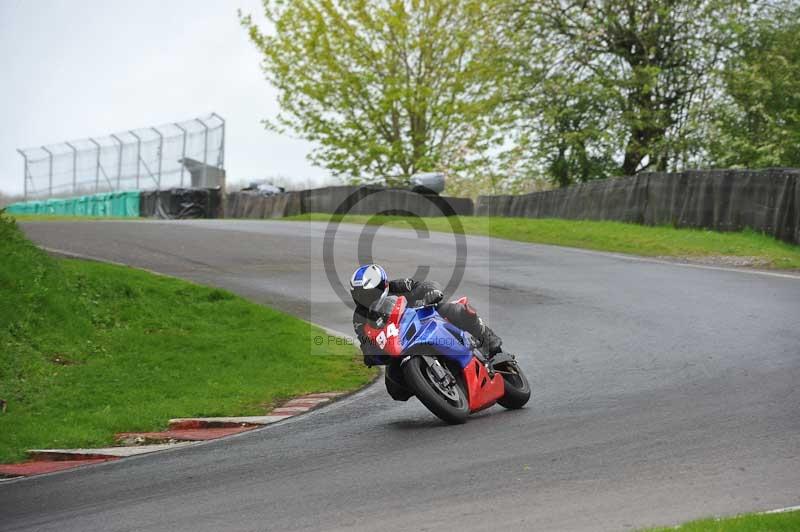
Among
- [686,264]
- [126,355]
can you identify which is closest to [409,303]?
[126,355]

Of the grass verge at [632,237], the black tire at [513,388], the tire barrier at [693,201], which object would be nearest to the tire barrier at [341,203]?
the grass verge at [632,237]

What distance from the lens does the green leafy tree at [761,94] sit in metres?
34.1

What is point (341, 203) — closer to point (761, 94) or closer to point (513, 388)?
point (761, 94)

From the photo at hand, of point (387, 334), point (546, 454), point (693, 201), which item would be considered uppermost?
point (693, 201)

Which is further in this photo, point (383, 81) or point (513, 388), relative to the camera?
point (383, 81)

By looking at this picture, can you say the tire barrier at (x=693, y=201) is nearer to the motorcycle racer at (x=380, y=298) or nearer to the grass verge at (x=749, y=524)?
the motorcycle racer at (x=380, y=298)

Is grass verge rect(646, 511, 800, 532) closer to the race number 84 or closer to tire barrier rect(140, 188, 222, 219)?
the race number 84

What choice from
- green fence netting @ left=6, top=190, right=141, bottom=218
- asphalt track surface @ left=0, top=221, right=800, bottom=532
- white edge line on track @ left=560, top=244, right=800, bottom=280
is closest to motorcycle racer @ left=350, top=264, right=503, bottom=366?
asphalt track surface @ left=0, top=221, right=800, bottom=532

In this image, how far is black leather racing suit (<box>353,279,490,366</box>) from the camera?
29.6 ft

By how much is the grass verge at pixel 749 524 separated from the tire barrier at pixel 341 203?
29.4 meters

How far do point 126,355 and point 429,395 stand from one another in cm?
551

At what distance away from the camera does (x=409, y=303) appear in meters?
9.19

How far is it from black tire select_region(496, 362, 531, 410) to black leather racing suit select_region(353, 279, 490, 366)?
578mm

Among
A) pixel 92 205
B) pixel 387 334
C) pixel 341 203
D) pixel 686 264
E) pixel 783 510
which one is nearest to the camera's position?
pixel 783 510
